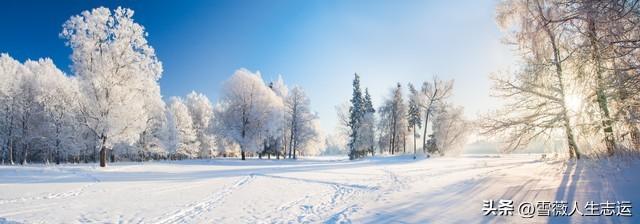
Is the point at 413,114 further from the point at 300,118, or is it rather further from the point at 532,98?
the point at 532,98

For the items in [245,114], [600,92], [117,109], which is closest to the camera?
[600,92]

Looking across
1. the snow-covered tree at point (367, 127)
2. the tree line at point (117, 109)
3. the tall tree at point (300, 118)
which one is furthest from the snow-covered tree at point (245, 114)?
the snow-covered tree at point (367, 127)

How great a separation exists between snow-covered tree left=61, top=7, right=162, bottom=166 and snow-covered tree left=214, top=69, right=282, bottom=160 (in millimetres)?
18014

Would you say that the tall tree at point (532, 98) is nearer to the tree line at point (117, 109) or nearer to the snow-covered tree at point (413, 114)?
the tree line at point (117, 109)

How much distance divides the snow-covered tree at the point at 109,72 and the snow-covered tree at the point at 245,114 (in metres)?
18.0

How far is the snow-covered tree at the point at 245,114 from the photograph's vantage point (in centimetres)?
4266

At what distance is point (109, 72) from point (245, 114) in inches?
790

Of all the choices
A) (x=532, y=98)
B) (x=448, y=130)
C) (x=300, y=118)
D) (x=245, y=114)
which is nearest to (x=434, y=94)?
(x=448, y=130)

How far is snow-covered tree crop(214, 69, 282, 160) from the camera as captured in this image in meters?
42.7

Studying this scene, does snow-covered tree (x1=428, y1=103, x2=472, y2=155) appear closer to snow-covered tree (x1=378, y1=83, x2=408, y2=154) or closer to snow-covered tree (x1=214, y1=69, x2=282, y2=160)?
snow-covered tree (x1=378, y1=83, x2=408, y2=154)

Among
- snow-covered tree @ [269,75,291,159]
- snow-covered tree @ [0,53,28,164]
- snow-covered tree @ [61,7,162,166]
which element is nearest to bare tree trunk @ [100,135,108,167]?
snow-covered tree @ [61,7,162,166]

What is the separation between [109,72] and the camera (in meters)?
24.1

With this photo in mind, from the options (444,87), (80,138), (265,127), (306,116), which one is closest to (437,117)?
(444,87)

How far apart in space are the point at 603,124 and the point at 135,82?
26.5 m
